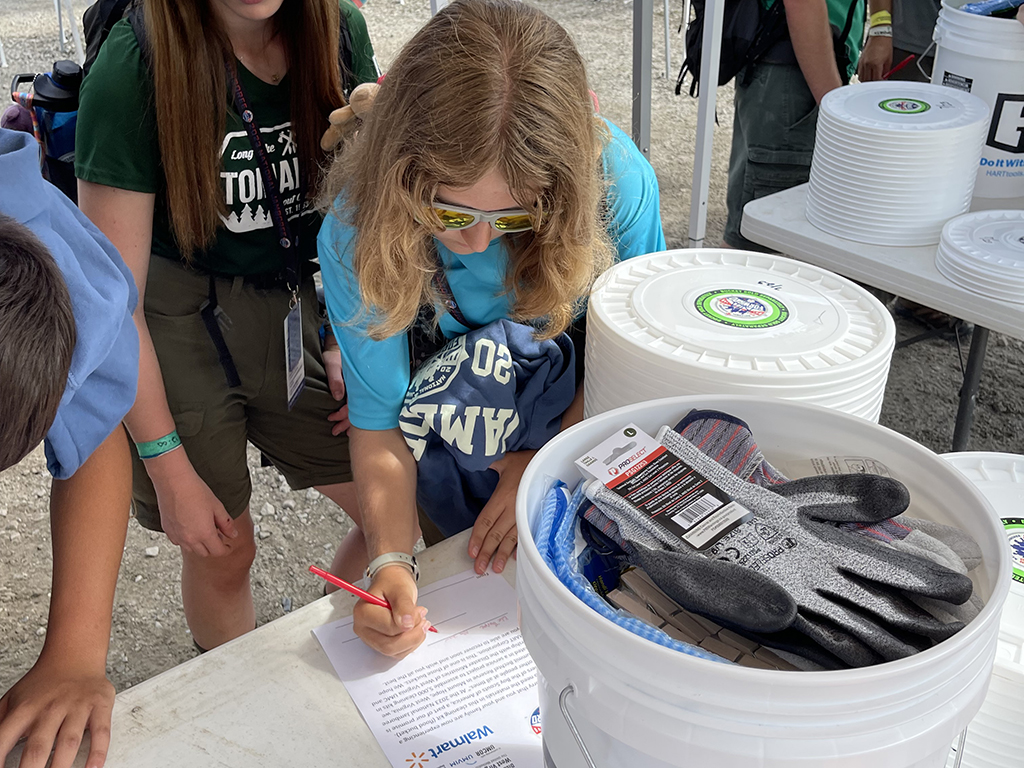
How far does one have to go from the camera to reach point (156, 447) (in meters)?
1.38

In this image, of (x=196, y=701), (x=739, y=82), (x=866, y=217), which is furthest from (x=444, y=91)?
(x=739, y=82)

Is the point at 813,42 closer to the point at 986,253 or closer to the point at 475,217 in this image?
the point at 986,253

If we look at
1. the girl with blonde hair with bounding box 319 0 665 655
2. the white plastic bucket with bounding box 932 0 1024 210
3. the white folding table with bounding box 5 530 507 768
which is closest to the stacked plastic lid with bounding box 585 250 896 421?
the girl with blonde hair with bounding box 319 0 665 655

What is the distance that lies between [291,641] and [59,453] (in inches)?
12.0

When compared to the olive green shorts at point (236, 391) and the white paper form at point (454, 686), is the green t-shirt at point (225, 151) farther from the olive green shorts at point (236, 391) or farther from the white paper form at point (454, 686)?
the white paper form at point (454, 686)

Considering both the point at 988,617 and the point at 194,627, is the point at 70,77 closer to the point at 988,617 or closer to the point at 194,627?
the point at 194,627

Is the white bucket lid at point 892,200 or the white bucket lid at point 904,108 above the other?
the white bucket lid at point 904,108

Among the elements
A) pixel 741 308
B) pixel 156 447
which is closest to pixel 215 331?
pixel 156 447

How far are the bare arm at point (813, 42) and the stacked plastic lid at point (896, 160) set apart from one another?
0.76 metres

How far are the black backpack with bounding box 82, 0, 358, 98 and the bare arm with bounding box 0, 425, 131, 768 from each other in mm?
591

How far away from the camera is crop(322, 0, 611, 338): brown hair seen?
91 centimetres

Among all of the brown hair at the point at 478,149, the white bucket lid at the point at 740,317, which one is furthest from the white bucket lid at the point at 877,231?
the brown hair at the point at 478,149

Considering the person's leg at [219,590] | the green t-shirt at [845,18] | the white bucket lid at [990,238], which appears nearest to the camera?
the white bucket lid at [990,238]

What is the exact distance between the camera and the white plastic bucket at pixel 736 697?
49 cm
